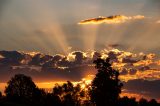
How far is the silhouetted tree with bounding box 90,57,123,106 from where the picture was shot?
12975 centimetres

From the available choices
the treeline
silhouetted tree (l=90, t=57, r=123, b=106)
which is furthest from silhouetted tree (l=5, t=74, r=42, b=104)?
silhouetted tree (l=90, t=57, r=123, b=106)

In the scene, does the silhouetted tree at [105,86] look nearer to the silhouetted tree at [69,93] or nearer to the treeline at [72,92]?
the treeline at [72,92]

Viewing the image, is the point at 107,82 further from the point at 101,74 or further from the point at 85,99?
the point at 85,99

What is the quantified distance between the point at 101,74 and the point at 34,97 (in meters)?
51.7

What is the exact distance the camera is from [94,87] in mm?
132500

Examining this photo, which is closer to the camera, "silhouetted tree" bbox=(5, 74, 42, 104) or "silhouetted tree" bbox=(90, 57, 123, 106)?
"silhouetted tree" bbox=(90, 57, 123, 106)

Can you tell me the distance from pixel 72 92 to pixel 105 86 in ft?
190

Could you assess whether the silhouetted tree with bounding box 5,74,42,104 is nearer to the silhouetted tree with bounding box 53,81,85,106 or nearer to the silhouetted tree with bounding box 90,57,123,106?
the silhouetted tree with bounding box 53,81,85,106

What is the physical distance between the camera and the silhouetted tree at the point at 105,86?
130 metres

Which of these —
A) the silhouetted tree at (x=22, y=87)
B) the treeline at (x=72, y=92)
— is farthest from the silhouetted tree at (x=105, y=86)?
the silhouetted tree at (x=22, y=87)

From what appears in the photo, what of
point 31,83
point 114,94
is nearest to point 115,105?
point 114,94

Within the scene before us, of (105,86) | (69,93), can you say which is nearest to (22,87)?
(69,93)

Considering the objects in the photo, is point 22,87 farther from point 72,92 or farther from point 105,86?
point 105,86

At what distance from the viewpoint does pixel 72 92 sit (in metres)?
187
